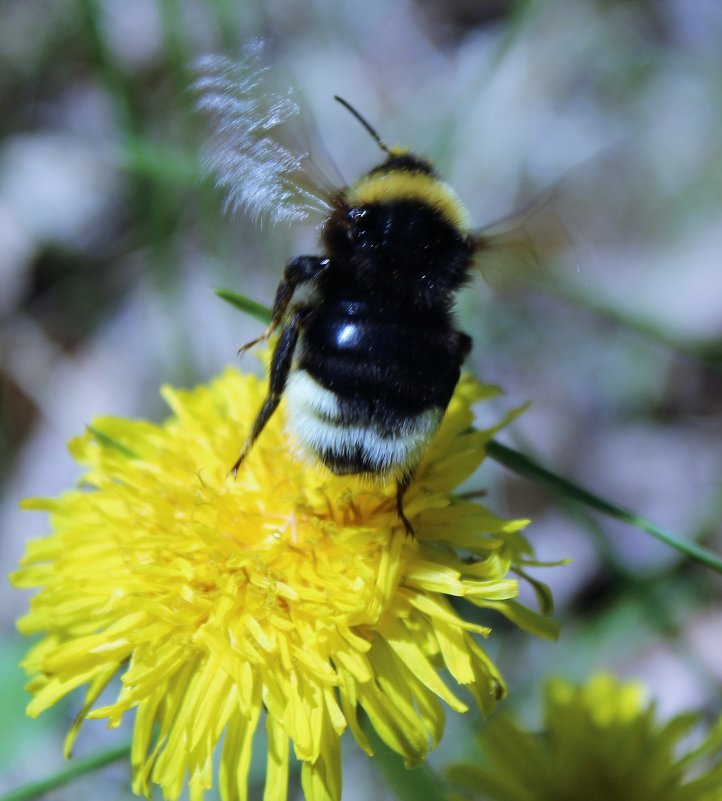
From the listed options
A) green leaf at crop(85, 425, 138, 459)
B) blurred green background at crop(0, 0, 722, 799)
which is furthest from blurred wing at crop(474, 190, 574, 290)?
blurred green background at crop(0, 0, 722, 799)

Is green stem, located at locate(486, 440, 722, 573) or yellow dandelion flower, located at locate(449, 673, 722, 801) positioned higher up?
green stem, located at locate(486, 440, 722, 573)

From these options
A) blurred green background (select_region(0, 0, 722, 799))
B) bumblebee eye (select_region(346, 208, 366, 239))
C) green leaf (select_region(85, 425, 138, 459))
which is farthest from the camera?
blurred green background (select_region(0, 0, 722, 799))

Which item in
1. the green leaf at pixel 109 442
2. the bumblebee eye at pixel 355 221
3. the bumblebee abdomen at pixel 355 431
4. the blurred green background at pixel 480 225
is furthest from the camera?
the blurred green background at pixel 480 225

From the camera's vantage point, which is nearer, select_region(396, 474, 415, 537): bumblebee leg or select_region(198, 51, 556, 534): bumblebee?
select_region(198, 51, 556, 534): bumblebee

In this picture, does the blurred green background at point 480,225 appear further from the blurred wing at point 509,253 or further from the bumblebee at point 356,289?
the bumblebee at point 356,289

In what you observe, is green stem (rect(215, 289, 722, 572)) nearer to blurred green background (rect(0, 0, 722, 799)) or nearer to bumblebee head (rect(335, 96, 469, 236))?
bumblebee head (rect(335, 96, 469, 236))

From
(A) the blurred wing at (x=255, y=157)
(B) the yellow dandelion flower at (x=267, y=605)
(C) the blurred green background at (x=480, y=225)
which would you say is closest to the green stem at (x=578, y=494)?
(B) the yellow dandelion flower at (x=267, y=605)

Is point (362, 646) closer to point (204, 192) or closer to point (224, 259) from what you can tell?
point (204, 192)

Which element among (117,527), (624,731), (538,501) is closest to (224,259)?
(538,501)
